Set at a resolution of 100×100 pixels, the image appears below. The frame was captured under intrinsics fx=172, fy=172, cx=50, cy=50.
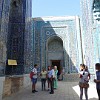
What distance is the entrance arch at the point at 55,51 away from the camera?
1453 cm

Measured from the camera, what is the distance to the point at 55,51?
48.2 feet

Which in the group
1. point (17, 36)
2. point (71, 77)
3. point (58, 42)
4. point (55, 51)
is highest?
point (58, 42)

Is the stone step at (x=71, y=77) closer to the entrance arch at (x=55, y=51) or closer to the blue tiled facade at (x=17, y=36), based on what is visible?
the entrance arch at (x=55, y=51)

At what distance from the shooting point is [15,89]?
686 centimetres

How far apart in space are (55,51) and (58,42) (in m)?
0.85

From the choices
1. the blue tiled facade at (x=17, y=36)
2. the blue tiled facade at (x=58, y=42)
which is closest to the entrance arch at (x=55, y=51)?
the blue tiled facade at (x=58, y=42)

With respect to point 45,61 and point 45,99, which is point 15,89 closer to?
point 45,99

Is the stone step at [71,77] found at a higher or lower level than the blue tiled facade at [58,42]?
lower

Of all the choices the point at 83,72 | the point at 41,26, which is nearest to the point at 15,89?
the point at 83,72

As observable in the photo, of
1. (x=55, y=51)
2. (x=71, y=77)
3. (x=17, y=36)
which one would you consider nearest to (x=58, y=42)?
(x=55, y=51)

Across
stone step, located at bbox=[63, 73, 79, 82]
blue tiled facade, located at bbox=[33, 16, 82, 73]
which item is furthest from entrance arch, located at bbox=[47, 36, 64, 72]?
stone step, located at bbox=[63, 73, 79, 82]

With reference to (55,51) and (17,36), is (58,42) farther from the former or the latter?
(17,36)

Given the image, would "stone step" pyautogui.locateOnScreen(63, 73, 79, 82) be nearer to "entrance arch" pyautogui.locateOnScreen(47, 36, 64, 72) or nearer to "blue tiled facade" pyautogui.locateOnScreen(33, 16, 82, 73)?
"blue tiled facade" pyautogui.locateOnScreen(33, 16, 82, 73)

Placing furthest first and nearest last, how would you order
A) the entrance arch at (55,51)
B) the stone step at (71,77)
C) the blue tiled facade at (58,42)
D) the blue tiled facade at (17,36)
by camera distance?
the entrance arch at (55,51) → the blue tiled facade at (58,42) → the stone step at (71,77) → the blue tiled facade at (17,36)
